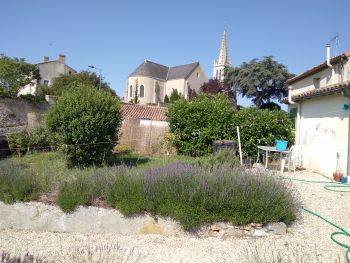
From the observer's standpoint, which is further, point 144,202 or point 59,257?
point 144,202

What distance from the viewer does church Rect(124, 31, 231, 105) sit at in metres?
59.5

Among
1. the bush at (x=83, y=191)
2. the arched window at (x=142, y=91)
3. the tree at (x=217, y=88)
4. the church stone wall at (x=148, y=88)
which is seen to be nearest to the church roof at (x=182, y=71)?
the church stone wall at (x=148, y=88)

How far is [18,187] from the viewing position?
21.1 feet

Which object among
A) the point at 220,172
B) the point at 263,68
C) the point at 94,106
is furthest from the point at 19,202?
the point at 263,68

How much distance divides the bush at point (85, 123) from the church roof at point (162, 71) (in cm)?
4918

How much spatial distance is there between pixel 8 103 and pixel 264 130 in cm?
1504

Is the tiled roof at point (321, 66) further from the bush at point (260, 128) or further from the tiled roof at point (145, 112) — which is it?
the tiled roof at point (145, 112)

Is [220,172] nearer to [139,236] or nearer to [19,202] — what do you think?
[139,236]

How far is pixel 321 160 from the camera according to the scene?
36.8 ft

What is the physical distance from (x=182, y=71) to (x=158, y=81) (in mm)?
4675

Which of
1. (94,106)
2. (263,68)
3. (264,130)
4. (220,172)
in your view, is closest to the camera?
(220,172)

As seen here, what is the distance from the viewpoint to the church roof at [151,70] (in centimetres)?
6022

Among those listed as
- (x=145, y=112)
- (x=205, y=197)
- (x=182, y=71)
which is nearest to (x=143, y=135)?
(x=145, y=112)

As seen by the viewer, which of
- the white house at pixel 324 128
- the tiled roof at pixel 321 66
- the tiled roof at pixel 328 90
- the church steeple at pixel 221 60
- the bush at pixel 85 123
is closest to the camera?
the tiled roof at pixel 328 90
